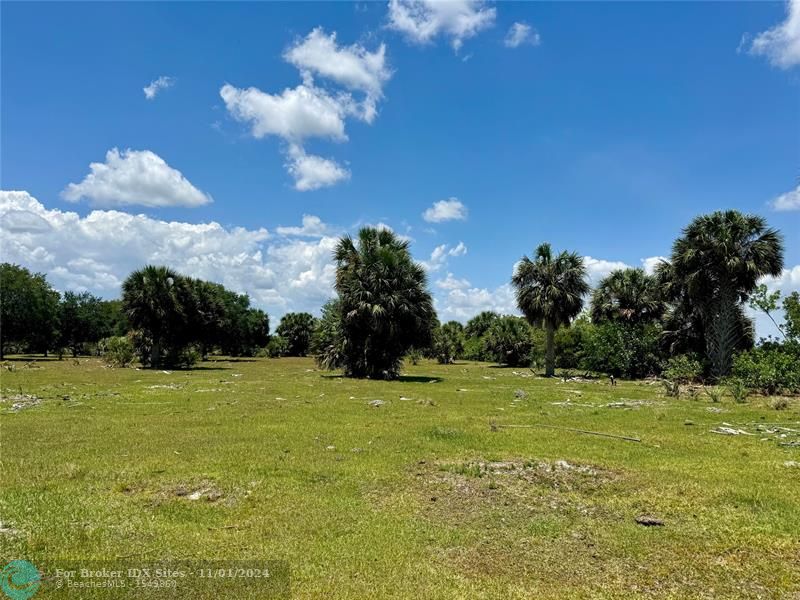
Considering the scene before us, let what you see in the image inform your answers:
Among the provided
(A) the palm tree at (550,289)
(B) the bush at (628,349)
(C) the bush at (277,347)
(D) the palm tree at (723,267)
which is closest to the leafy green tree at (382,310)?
(A) the palm tree at (550,289)

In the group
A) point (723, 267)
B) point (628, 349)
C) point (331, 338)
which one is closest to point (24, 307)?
point (331, 338)

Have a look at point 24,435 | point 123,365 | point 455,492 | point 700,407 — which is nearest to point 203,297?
point 123,365

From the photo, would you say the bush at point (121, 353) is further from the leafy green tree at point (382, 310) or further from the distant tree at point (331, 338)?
the leafy green tree at point (382, 310)

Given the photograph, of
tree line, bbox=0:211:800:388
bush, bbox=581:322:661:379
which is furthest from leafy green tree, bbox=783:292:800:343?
bush, bbox=581:322:661:379

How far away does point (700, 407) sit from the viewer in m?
19.4

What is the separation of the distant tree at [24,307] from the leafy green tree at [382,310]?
46436mm

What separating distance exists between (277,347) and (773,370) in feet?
230

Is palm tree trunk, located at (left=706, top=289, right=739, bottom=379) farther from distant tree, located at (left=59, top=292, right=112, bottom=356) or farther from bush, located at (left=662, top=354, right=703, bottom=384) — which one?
distant tree, located at (left=59, top=292, right=112, bottom=356)

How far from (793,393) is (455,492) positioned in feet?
77.7

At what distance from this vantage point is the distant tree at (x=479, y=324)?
280ft

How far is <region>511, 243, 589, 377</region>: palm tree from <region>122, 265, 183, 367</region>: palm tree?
28593 millimetres

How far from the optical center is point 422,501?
7.54m

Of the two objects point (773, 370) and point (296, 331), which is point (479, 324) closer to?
point (296, 331)

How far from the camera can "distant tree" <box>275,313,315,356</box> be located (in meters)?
86.9
